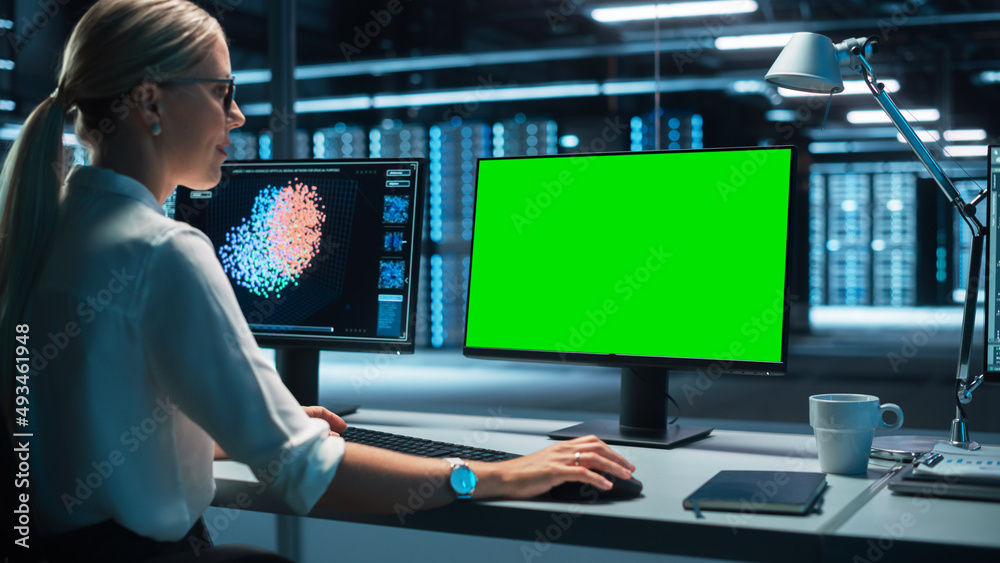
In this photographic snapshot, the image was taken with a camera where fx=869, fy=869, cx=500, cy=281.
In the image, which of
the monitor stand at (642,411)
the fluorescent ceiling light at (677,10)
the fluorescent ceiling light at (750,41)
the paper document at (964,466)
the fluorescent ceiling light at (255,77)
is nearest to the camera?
the paper document at (964,466)

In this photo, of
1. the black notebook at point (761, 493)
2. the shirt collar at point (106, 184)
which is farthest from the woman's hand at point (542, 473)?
the shirt collar at point (106, 184)

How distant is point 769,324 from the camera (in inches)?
57.0

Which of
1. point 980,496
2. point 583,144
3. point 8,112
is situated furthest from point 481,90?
point 980,496

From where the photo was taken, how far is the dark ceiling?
7.15m

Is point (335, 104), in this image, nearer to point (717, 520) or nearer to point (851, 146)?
point (717, 520)

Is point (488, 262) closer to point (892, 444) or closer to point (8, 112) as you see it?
point (892, 444)

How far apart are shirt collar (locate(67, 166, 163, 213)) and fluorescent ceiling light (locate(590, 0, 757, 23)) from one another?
5647mm

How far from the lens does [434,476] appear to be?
42.8 inches

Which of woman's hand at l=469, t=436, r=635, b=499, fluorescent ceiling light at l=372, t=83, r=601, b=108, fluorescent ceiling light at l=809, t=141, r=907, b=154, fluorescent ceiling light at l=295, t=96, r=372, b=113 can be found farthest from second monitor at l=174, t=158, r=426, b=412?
fluorescent ceiling light at l=809, t=141, r=907, b=154

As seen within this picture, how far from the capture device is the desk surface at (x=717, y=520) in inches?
37.9

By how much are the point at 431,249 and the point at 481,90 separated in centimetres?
175

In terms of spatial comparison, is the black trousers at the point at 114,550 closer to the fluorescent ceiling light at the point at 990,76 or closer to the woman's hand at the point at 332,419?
the woman's hand at the point at 332,419

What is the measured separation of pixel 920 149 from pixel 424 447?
0.98 metres
